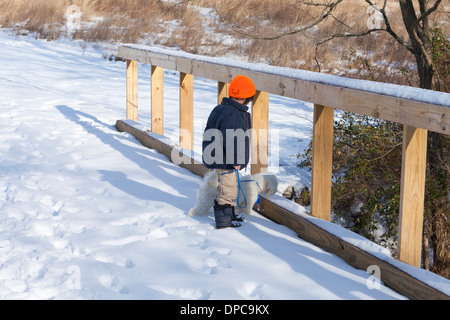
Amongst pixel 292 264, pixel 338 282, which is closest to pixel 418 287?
pixel 338 282

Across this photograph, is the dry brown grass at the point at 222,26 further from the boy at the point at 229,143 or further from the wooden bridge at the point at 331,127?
the boy at the point at 229,143

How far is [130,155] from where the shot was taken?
658 centimetres

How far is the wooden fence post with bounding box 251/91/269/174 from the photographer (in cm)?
492

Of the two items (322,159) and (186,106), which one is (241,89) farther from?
(186,106)

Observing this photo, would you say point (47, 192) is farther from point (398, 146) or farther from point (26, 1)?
point (26, 1)

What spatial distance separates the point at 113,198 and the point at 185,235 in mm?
1146

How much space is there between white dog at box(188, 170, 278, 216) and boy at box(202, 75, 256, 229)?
0.12 m

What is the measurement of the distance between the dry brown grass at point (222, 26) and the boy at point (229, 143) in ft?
32.3

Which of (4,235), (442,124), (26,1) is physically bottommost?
(4,235)

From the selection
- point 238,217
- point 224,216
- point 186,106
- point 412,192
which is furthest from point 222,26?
point 412,192

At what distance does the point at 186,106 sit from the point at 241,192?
2180 mm

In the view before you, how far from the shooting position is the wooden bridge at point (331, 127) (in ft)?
10.2

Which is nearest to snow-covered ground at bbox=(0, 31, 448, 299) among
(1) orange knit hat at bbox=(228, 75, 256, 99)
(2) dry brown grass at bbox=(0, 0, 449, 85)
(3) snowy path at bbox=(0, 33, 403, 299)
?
(3) snowy path at bbox=(0, 33, 403, 299)

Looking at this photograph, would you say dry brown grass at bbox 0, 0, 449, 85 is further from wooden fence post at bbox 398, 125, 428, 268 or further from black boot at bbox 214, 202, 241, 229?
wooden fence post at bbox 398, 125, 428, 268
